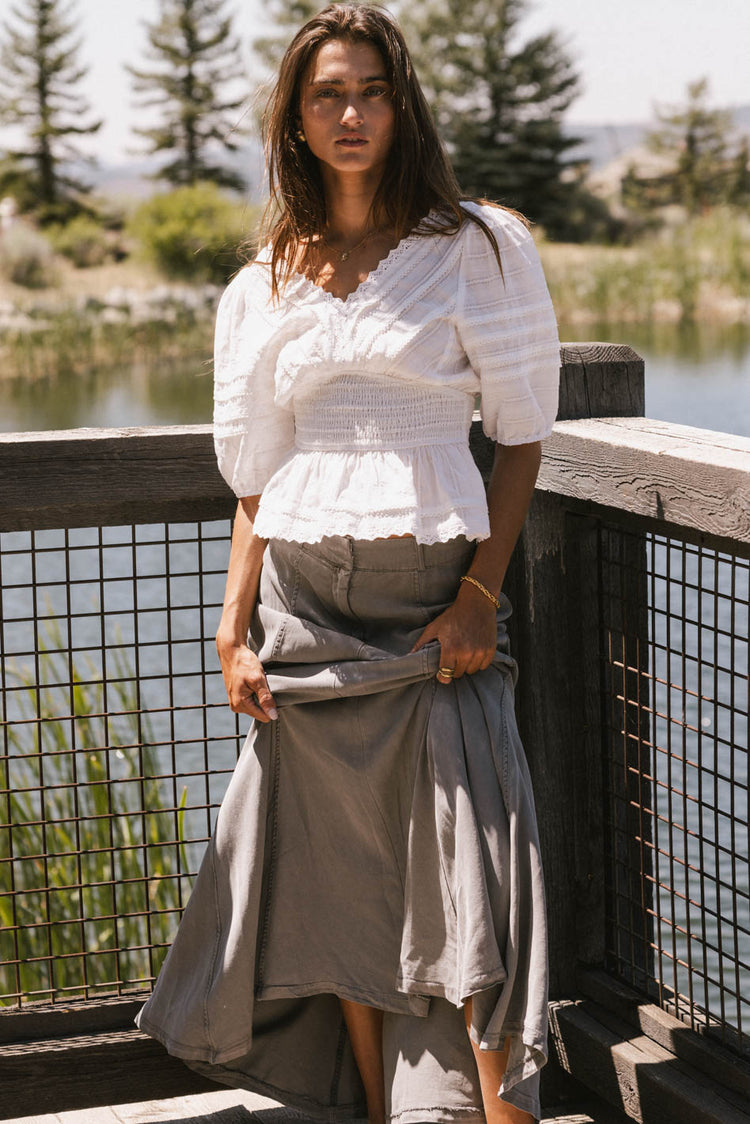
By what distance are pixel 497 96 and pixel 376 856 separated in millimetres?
35159

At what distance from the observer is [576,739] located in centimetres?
219

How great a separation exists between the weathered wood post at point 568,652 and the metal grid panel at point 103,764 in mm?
451

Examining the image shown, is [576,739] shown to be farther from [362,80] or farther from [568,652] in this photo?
[362,80]

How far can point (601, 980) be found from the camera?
7.22 feet

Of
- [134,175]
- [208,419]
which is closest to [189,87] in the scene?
[134,175]

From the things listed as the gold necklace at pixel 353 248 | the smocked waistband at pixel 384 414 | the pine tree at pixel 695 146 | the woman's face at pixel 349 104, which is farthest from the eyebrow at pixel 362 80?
the pine tree at pixel 695 146

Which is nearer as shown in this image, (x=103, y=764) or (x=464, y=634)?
(x=464, y=634)

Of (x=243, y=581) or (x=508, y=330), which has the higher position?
(x=508, y=330)

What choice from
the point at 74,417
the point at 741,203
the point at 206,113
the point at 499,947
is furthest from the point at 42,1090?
the point at 206,113

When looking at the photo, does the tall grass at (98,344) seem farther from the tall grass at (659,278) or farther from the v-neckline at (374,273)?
the v-neckline at (374,273)

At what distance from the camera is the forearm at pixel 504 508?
183cm

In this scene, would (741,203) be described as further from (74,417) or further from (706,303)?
(74,417)

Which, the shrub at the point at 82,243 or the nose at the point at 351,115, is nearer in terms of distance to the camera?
the nose at the point at 351,115

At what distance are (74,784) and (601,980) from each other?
0.87 meters
